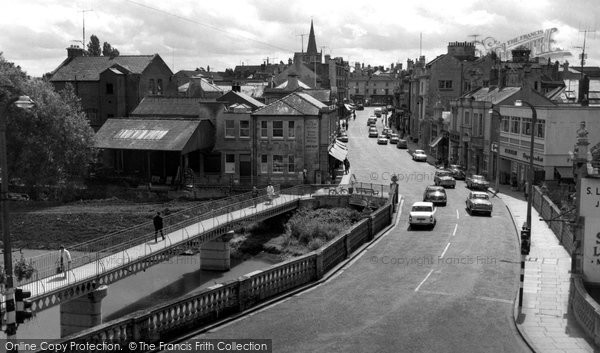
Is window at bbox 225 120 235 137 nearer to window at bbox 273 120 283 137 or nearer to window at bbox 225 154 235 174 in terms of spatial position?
window at bbox 225 154 235 174

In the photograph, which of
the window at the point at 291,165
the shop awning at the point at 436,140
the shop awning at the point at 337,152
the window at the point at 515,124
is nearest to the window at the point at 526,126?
the window at the point at 515,124

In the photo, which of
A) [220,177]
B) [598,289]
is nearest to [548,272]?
[598,289]

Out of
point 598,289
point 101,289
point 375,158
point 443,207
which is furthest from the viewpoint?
point 375,158

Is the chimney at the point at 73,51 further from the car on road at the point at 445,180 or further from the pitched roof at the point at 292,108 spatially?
the car on road at the point at 445,180

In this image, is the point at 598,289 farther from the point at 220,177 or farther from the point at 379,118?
the point at 379,118

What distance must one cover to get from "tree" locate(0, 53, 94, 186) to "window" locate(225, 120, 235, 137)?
1197 centimetres

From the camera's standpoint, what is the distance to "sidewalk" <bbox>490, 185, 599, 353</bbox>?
65.6 ft

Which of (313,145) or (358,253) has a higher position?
(313,145)

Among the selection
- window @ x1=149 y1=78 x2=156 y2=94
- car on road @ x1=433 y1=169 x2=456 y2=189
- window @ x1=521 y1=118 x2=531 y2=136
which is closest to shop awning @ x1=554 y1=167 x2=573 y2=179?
window @ x1=521 y1=118 x2=531 y2=136

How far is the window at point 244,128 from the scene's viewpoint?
59.9m

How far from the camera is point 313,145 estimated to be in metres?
58.8

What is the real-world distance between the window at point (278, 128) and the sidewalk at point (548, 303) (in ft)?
86.6

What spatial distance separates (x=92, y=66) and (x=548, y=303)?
207ft

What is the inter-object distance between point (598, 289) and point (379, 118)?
137916 mm
